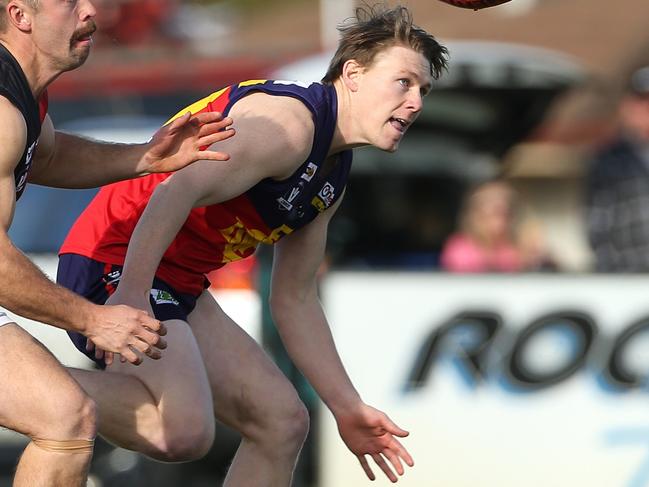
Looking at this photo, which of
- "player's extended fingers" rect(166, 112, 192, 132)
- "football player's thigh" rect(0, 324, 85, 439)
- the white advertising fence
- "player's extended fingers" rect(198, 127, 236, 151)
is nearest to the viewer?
"football player's thigh" rect(0, 324, 85, 439)

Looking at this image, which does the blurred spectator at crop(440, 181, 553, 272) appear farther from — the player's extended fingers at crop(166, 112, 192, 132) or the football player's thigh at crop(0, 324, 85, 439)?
the football player's thigh at crop(0, 324, 85, 439)

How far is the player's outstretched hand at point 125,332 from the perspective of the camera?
170 inches

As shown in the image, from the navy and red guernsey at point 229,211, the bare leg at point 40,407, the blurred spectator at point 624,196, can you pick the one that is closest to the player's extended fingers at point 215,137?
the navy and red guernsey at point 229,211

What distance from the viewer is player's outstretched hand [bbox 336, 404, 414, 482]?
5.48 metres

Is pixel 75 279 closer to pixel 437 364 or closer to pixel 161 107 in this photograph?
pixel 437 364

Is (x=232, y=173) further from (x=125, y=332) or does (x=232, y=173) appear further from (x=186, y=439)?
(x=186, y=439)

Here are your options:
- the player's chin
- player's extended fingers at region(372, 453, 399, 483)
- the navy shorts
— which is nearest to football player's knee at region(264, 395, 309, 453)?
player's extended fingers at region(372, 453, 399, 483)

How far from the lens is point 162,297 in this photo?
5195 millimetres

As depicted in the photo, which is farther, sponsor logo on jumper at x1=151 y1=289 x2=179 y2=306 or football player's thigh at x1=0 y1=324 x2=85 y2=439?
sponsor logo on jumper at x1=151 y1=289 x2=179 y2=306

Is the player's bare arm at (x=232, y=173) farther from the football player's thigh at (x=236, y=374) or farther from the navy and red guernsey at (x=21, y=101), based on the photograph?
the football player's thigh at (x=236, y=374)

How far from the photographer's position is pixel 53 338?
808cm

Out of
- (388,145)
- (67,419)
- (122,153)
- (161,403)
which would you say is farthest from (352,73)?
(67,419)

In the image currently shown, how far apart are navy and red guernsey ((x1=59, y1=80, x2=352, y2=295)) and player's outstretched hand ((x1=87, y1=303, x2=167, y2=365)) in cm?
89

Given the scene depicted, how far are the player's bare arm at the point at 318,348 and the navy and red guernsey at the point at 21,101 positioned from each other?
48.5 inches
